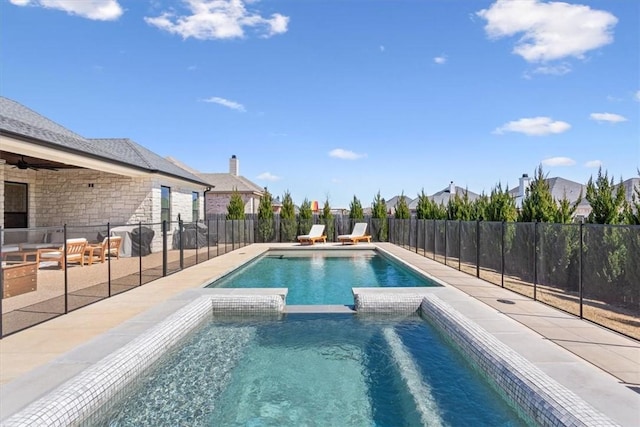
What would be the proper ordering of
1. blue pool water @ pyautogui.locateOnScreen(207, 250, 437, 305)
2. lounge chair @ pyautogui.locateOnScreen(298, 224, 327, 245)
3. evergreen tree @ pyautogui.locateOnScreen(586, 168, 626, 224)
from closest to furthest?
evergreen tree @ pyautogui.locateOnScreen(586, 168, 626, 224) → blue pool water @ pyautogui.locateOnScreen(207, 250, 437, 305) → lounge chair @ pyautogui.locateOnScreen(298, 224, 327, 245)

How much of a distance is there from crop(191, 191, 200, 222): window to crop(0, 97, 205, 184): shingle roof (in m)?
1.16

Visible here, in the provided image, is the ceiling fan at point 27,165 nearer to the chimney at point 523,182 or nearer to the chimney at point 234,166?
the chimney at point 234,166

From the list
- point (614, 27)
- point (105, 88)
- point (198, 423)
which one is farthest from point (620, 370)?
point (105, 88)

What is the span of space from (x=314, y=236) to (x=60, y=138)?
12236 mm

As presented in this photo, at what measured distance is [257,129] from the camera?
22922mm

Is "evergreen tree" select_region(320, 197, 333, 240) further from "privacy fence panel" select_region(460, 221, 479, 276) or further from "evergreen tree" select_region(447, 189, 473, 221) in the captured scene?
"privacy fence panel" select_region(460, 221, 479, 276)

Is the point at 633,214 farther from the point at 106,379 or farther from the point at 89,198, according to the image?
the point at 89,198

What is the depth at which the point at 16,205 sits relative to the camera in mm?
13734

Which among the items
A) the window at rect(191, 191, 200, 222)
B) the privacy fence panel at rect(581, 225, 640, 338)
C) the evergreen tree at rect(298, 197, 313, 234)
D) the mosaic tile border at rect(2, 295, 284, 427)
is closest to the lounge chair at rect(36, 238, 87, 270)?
the mosaic tile border at rect(2, 295, 284, 427)

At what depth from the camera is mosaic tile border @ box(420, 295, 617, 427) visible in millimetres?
2962

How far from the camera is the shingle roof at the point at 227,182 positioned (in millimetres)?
29330

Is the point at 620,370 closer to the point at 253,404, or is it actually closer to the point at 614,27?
the point at 253,404

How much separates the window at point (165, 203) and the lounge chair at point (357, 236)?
26.6 feet

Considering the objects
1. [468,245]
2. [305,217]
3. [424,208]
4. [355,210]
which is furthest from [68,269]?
[424,208]
